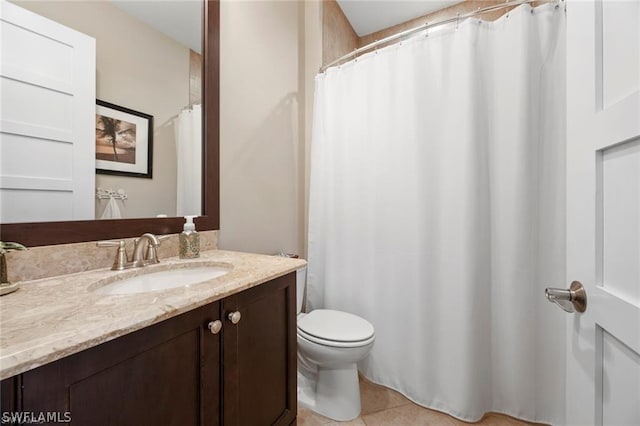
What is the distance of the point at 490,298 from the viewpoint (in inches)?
53.6

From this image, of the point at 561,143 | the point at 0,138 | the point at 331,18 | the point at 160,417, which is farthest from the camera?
the point at 331,18

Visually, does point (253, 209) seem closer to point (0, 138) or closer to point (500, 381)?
point (0, 138)

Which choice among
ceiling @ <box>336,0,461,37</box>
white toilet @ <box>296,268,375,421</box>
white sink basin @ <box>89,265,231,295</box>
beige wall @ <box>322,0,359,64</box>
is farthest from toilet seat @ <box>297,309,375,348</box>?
ceiling @ <box>336,0,461,37</box>

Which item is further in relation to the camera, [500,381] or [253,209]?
[253,209]

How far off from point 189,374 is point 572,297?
92cm

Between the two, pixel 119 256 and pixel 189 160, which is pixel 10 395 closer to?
pixel 119 256

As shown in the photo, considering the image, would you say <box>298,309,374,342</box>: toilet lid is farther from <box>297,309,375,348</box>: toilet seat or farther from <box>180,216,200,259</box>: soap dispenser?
<box>180,216,200,259</box>: soap dispenser

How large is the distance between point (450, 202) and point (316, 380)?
4.03ft

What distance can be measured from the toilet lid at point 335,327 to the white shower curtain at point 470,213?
24cm

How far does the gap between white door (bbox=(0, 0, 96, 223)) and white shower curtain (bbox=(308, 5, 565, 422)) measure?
51.5 inches

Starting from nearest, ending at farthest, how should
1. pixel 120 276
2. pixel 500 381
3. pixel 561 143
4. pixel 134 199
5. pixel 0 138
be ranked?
1. pixel 0 138
2. pixel 120 276
3. pixel 134 199
4. pixel 561 143
5. pixel 500 381

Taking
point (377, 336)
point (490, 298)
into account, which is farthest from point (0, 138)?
point (490, 298)

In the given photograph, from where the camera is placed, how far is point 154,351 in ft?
2.00

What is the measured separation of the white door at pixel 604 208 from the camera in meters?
0.47
